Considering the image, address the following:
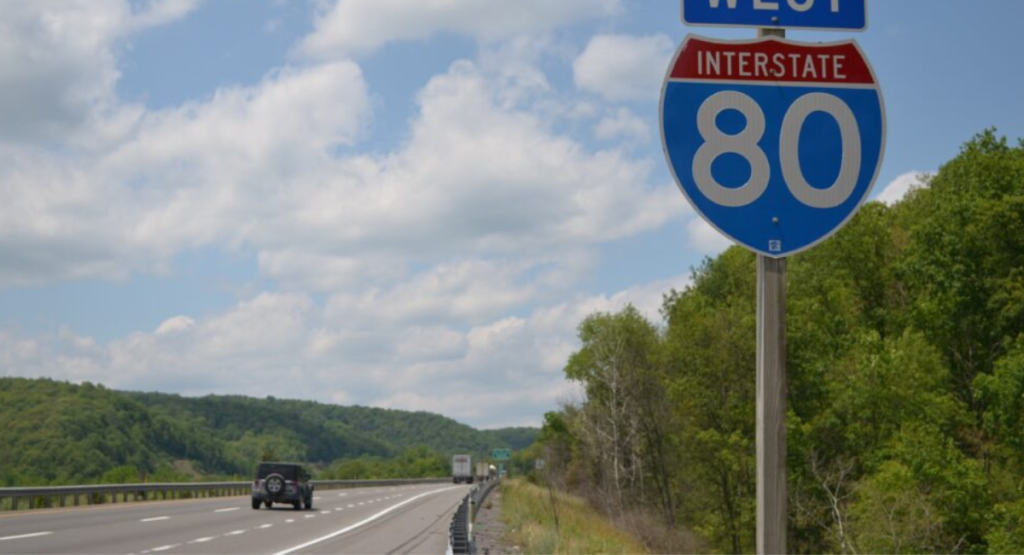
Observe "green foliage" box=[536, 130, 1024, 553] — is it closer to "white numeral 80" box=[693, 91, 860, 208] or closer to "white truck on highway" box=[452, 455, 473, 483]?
"white numeral 80" box=[693, 91, 860, 208]

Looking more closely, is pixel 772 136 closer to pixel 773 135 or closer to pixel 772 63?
pixel 773 135

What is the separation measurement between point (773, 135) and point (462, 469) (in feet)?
347

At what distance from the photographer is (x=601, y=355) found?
246ft

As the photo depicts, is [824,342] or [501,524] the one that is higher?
[824,342]

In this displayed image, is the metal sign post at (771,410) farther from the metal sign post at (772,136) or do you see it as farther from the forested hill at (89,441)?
the forested hill at (89,441)

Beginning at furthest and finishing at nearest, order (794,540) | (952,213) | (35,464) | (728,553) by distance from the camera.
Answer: (35,464), (728,553), (794,540), (952,213)

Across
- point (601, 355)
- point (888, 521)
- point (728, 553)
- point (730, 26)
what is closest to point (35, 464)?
point (601, 355)

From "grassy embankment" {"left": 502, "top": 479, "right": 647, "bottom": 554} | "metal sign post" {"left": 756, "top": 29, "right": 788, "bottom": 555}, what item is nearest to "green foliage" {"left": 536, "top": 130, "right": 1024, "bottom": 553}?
"grassy embankment" {"left": 502, "top": 479, "right": 647, "bottom": 554}

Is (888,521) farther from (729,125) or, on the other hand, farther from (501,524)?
(729,125)

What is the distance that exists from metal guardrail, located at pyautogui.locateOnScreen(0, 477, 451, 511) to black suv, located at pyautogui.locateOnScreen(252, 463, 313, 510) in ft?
18.4

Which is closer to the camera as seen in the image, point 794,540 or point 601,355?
point 794,540

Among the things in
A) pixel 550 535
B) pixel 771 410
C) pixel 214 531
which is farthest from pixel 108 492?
pixel 771 410

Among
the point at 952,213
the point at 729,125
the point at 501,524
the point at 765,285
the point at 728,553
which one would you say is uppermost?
the point at 952,213

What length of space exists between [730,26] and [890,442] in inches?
1909
